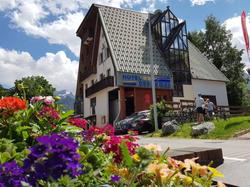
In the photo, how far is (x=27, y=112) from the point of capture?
3355mm

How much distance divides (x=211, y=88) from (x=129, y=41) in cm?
1060

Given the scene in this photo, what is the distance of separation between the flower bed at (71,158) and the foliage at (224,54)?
46.6m

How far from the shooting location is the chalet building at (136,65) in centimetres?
3306

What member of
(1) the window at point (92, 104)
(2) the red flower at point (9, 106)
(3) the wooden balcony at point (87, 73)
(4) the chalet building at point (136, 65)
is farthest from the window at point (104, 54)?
(2) the red flower at point (9, 106)

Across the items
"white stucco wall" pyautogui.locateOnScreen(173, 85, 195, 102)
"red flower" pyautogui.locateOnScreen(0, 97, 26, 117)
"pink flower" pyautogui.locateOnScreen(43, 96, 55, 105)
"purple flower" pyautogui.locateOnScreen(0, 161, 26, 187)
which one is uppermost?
"white stucco wall" pyautogui.locateOnScreen(173, 85, 195, 102)

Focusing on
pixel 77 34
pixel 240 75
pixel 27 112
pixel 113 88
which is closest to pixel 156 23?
pixel 113 88

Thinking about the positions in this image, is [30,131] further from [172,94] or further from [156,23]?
[156,23]

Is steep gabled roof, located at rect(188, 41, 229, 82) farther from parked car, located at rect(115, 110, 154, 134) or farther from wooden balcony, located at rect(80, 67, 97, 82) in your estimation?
parked car, located at rect(115, 110, 154, 134)

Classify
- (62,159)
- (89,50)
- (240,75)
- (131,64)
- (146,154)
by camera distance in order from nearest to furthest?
(62,159) < (146,154) < (131,64) < (89,50) < (240,75)

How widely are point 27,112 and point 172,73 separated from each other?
105 ft

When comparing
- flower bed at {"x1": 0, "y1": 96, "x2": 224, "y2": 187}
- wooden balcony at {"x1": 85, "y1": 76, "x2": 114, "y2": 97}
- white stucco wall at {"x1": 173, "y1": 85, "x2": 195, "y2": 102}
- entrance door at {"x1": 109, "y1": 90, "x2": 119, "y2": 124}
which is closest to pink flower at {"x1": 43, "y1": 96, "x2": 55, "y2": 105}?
flower bed at {"x1": 0, "y1": 96, "x2": 224, "y2": 187}

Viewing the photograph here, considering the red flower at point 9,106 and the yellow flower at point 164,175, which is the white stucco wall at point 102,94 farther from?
the yellow flower at point 164,175

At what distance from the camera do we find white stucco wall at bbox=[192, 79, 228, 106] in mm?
36375

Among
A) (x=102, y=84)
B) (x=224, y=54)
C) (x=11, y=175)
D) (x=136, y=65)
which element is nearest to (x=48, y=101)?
(x=11, y=175)
